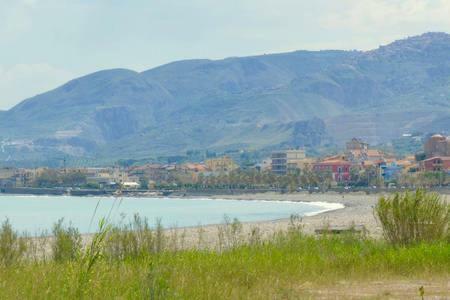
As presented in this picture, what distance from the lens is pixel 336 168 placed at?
6806 inches

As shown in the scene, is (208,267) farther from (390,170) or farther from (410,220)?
(390,170)

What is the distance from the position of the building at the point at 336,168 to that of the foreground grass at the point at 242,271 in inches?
5883

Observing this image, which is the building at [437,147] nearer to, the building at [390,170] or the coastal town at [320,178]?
the coastal town at [320,178]

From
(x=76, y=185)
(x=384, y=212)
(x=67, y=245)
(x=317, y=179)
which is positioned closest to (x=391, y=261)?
(x=384, y=212)

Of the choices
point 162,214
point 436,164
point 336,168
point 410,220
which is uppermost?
point 336,168

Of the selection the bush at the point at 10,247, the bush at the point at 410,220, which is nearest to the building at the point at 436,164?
the bush at the point at 410,220

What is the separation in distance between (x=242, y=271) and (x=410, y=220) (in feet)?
16.0

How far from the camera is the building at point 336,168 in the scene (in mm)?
166788

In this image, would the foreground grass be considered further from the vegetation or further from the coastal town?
the coastal town

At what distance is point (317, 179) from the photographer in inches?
5965

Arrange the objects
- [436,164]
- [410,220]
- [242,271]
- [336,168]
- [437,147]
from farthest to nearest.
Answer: [336,168]
[437,147]
[436,164]
[410,220]
[242,271]

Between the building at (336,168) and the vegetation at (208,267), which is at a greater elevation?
the building at (336,168)

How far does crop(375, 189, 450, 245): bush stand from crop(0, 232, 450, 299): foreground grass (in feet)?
1.20

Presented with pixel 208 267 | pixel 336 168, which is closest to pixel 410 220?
pixel 208 267
